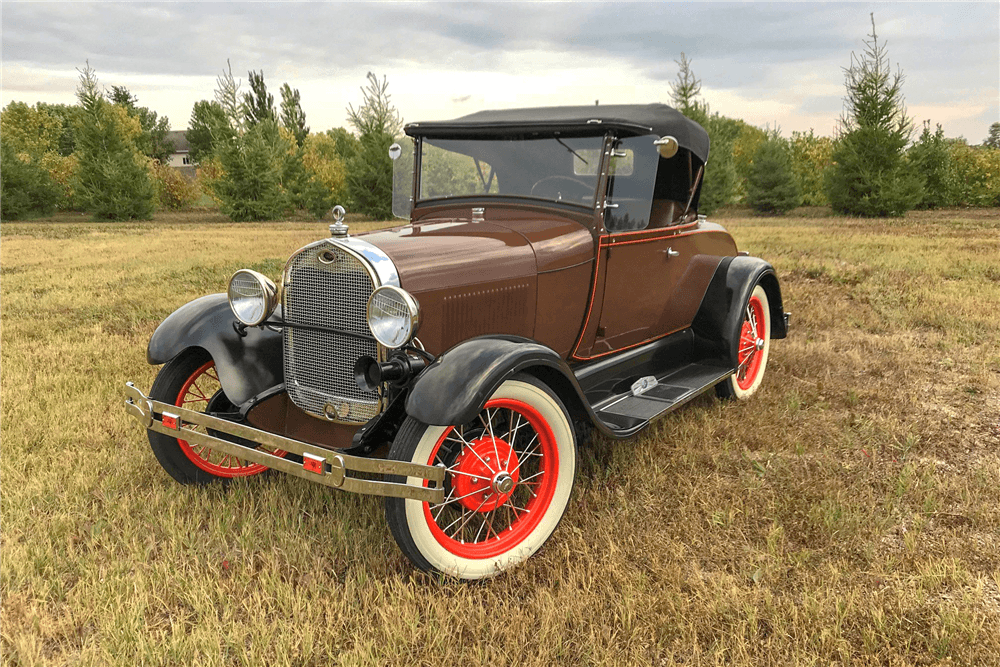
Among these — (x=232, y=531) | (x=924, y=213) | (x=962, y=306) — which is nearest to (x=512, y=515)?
(x=232, y=531)

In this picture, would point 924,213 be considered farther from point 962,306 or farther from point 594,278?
point 594,278

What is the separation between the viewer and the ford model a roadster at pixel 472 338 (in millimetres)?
2637

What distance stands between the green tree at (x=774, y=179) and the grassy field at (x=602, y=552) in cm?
2421

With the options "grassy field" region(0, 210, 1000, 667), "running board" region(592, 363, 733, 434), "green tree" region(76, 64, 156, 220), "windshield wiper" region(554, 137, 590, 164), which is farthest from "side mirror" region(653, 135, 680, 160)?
"green tree" region(76, 64, 156, 220)

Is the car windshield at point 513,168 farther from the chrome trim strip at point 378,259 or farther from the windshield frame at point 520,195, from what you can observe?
the chrome trim strip at point 378,259

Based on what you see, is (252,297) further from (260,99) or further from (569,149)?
(260,99)

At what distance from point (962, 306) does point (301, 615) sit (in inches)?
317

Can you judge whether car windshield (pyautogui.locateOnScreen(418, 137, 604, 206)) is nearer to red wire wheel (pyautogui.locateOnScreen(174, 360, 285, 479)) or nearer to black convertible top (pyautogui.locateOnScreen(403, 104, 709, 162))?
black convertible top (pyautogui.locateOnScreen(403, 104, 709, 162))

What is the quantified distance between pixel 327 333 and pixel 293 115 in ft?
173

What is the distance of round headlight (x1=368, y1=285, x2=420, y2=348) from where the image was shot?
8.71 feet

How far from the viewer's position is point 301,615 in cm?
245

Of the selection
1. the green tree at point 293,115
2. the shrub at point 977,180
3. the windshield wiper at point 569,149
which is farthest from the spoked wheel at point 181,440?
the green tree at point 293,115

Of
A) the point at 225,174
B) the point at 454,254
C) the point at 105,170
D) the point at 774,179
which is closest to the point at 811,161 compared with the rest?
the point at 774,179

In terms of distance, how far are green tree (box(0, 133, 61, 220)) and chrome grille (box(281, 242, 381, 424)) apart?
3285cm
